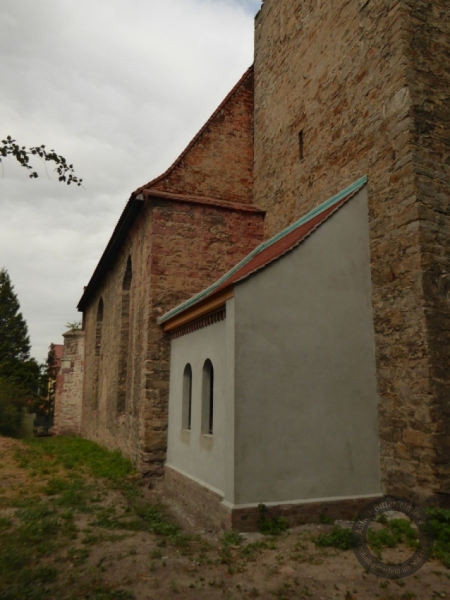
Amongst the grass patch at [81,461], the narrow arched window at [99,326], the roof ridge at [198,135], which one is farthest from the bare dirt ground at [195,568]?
the narrow arched window at [99,326]

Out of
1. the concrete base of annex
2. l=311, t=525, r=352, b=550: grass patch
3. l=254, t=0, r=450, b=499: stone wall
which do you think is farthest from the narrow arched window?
l=311, t=525, r=352, b=550: grass patch

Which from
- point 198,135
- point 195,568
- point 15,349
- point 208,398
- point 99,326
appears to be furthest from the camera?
point 15,349

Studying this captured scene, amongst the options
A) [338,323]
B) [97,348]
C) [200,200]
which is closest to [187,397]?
[338,323]

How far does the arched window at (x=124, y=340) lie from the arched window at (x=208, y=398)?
5.69 m

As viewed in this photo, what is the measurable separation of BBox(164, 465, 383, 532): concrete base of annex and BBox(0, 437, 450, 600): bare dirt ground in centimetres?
14

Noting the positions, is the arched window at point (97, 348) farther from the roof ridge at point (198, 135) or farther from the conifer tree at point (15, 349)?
the roof ridge at point (198, 135)

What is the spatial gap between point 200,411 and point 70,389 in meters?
16.1

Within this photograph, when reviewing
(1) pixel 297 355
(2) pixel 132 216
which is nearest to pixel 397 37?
(1) pixel 297 355

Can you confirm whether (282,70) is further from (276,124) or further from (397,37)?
(397,37)

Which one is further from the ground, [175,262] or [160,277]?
[175,262]

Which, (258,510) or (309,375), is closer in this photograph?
(258,510)

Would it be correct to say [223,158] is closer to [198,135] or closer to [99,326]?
[198,135]

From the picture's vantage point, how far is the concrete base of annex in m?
5.57

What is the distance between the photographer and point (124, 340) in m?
13.1
